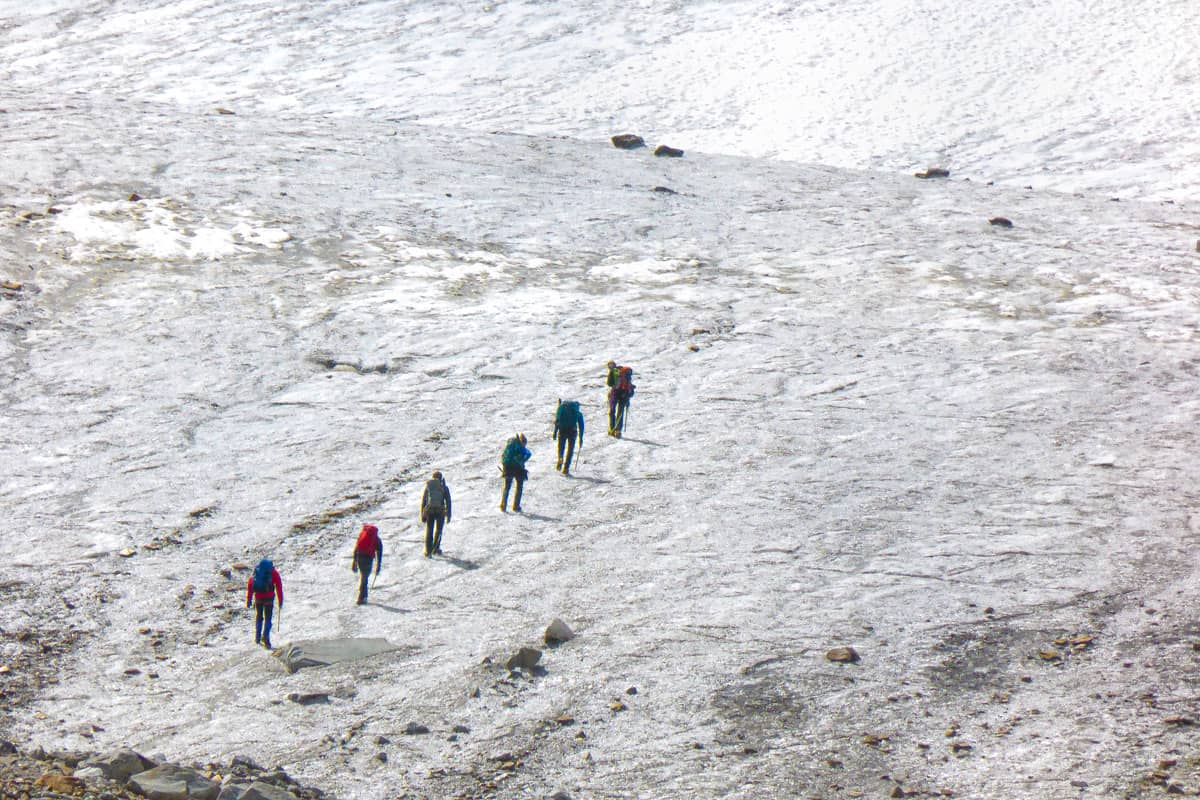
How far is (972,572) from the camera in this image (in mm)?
12609

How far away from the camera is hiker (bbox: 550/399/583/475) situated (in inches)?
615

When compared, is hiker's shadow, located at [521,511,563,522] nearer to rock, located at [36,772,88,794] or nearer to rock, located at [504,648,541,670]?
rock, located at [504,648,541,670]

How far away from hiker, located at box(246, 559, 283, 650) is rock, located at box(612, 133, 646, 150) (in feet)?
76.6

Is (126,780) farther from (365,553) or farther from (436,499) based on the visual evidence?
(436,499)

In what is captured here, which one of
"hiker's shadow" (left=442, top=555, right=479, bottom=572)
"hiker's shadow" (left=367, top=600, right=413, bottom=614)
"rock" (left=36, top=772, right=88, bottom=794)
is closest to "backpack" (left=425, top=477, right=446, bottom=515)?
"hiker's shadow" (left=442, top=555, right=479, bottom=572)

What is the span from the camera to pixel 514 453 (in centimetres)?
1427

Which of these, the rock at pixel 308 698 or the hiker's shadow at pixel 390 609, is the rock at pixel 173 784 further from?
the hiker's shadow at pixel 390 609

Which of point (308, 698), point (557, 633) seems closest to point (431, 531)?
→ point (557, 633)

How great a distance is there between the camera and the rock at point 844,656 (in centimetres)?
1062

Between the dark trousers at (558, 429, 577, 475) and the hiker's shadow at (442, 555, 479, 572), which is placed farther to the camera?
the dark trousers at (558, 429, 577, 475)

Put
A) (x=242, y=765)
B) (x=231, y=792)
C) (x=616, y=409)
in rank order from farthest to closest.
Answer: (x=616, y=409)
(x=242, y=765)
(x=231, y=792)

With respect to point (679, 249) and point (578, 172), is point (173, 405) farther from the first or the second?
point (578, 172)

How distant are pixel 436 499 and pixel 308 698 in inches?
138

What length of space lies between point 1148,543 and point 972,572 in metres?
2.07
